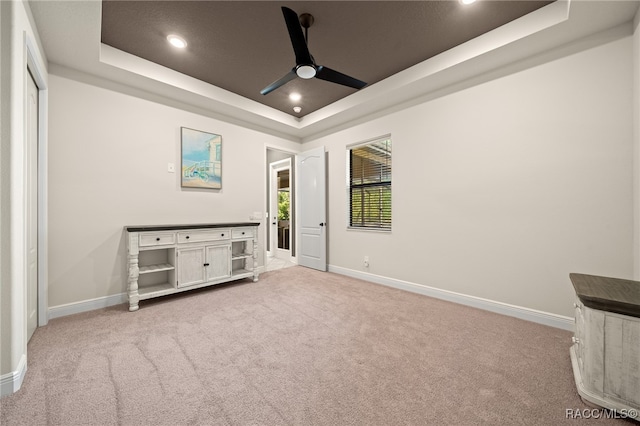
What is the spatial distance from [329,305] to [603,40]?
3.52 metres

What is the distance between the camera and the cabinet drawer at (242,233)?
3.67m

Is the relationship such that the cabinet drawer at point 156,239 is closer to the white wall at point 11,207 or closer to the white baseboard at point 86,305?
the white baseboard at point 86,305

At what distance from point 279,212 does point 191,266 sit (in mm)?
3591

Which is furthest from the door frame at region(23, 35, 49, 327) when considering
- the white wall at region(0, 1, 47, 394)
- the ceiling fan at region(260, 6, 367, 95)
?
the ceiling fan at region(260, 6, 367, 95)

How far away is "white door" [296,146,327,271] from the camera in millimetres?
4602

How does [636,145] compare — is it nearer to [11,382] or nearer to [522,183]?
[522,183]

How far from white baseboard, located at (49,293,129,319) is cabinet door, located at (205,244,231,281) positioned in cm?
96

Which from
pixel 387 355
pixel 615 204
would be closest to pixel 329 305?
pixel 387 355

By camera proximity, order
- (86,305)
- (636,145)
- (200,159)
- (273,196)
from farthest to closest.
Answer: (273,196), (200,159), (86,305), (636,145)

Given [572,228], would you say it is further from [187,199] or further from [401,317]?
[187,199]

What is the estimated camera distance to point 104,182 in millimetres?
2912

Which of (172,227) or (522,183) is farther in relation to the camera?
(172,227)

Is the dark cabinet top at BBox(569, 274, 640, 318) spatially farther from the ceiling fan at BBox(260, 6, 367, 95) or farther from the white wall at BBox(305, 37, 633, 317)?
the ceiling fan at BBox(260, 6, 367, 95)

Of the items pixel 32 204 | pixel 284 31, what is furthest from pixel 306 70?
pixel 32 204
